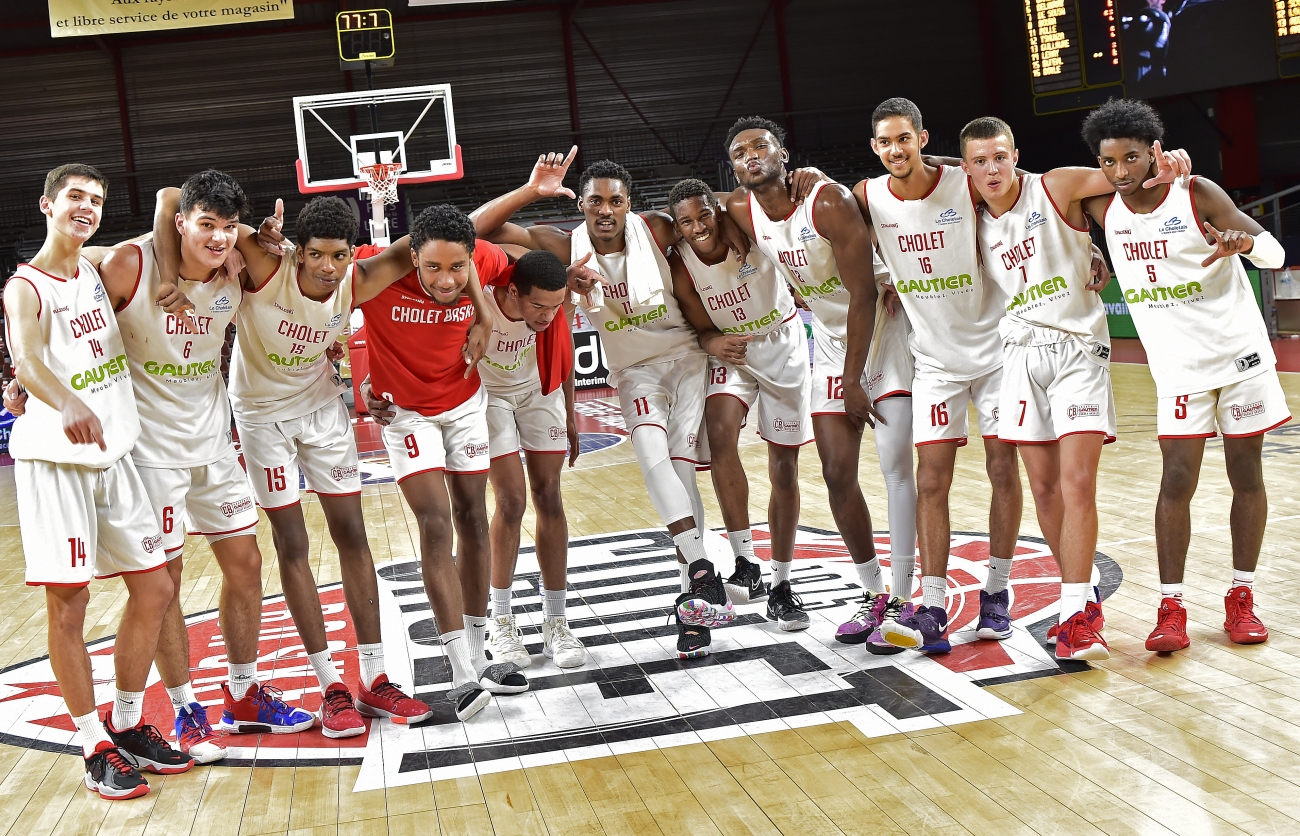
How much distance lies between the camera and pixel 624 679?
443cm

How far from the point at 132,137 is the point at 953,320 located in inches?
829

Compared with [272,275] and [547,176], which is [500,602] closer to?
[272,275]

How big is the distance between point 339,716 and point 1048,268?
3.08 meters

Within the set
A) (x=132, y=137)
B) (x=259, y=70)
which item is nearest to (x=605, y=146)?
(x=259, y=70)

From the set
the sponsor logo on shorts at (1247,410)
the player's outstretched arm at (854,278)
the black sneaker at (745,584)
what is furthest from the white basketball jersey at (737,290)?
the sponsor logo on shorts at (1247,410)

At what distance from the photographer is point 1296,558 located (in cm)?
520

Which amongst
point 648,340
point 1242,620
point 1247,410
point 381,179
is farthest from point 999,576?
point 381,179

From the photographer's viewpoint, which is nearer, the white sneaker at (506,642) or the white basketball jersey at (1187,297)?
the white basketball jersey at (1187,297)

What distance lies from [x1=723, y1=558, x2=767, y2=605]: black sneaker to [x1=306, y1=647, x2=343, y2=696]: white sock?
1.98 m

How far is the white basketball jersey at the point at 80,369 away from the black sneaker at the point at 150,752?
0.93 m

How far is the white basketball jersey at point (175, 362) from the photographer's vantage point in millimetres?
3840

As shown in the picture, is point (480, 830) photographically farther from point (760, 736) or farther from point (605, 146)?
point (605, 146)

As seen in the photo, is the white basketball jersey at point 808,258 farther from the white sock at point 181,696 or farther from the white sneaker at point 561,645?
the white sock at point 181,696

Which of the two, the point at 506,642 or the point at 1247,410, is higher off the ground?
the point at 1247,410
